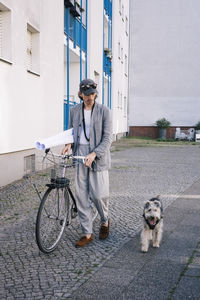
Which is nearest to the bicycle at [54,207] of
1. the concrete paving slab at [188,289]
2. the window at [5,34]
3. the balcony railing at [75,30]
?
the concrete paving slab at [188,289]

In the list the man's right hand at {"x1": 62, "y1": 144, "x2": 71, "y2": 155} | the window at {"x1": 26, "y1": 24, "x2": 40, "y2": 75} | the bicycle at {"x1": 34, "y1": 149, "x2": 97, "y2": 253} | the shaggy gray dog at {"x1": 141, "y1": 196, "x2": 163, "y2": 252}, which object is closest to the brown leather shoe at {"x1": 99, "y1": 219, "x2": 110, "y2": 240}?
the bicycle at {"x1": 34, "y1": 149, "x2": 97, "y2": 253}

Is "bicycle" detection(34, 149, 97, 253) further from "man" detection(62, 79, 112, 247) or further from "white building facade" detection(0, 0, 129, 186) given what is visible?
"white building facade" detection(0, 0, 129, 186)

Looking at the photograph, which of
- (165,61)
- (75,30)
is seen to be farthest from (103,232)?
(165,61)

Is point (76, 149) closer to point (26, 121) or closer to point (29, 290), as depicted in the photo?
point (29, 290)

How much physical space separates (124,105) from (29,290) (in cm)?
2985

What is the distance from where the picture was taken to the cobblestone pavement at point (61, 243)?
11.9 ft

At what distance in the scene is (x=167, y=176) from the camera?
35.8 ft

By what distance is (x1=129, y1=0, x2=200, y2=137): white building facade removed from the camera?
109ft

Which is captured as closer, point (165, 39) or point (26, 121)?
point (26, 121)

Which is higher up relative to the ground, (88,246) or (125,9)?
(125,9)

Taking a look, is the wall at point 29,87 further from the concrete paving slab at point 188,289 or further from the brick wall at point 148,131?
the brick wall at point 148,131

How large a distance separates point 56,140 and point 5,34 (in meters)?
5.68

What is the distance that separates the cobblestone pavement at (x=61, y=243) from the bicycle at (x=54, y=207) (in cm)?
18

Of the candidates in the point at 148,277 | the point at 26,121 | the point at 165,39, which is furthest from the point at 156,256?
the point at 165,39
